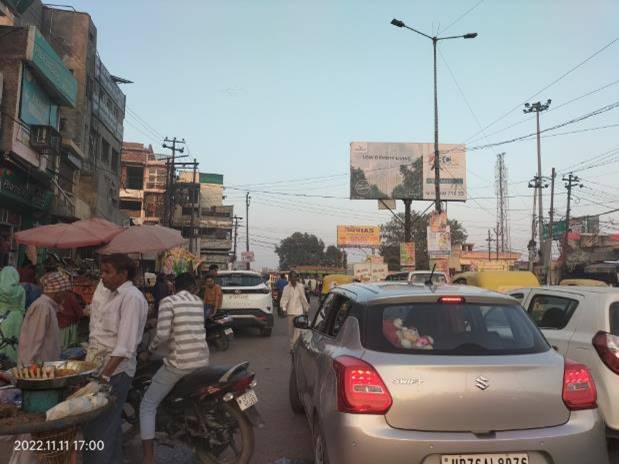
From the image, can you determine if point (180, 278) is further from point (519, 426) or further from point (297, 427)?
point (519, 426)

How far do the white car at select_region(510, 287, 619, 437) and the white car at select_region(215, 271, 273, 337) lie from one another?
8705 mm

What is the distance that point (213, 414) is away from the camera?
4578 mm

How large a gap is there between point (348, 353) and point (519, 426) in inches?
45.0

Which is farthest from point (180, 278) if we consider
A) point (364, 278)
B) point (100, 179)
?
point (100, 179)

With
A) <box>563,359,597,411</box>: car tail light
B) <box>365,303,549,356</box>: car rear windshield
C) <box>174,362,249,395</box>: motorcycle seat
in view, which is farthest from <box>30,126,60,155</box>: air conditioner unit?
<box>563,359,597,411</box>: car tail light

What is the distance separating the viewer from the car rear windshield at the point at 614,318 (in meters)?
4.95

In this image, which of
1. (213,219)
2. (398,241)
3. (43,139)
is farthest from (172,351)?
(213,219)

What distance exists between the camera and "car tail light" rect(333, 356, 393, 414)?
3285mm

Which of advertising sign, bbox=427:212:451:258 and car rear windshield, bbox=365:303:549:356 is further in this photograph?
advertising sign, bbox=427:212:451:258

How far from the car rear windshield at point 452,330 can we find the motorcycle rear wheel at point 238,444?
1.56 metres

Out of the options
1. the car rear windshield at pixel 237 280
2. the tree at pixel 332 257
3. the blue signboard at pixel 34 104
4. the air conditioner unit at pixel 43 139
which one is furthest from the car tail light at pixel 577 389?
the tree at pixel 332 257

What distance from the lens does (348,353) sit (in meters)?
3.65

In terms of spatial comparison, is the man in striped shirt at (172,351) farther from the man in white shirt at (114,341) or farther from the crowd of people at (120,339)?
the man in white shirt at (114,341)

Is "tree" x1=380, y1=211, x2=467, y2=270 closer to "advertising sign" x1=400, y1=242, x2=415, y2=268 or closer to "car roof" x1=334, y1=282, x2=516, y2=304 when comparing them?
"advertising sign" x1=400, y1=242, x2=415, y2=268
